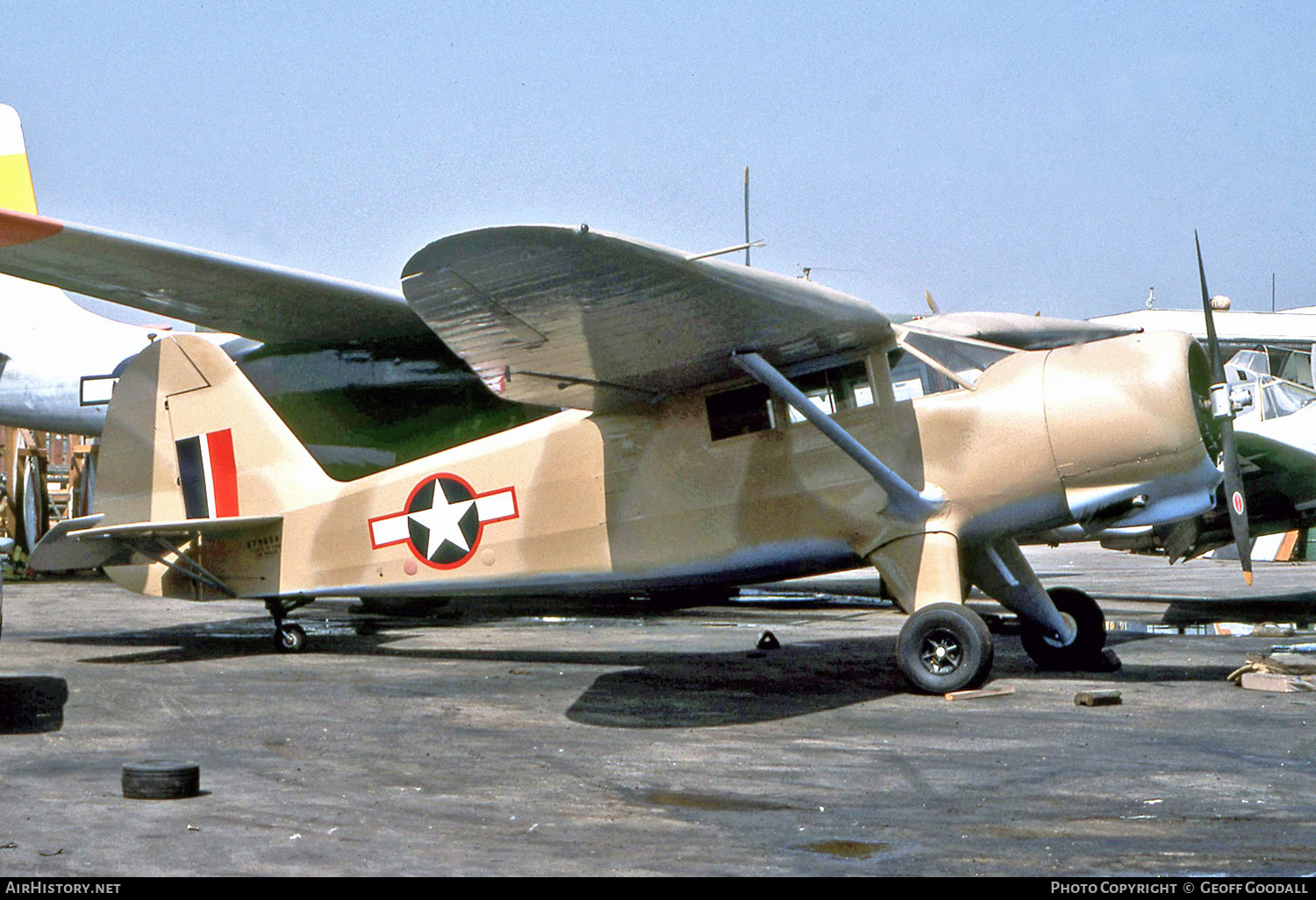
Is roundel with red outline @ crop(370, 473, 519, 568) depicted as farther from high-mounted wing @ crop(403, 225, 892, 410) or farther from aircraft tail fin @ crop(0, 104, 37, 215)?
aircraft tail fin @ crop(0, 104, 37, 215)

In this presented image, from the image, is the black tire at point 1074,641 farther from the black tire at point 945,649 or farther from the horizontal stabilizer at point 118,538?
the horizontal stabilizer at point 118,538

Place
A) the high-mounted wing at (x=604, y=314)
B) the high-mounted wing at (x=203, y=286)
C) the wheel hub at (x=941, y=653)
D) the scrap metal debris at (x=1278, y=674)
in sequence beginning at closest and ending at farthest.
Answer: the high-mounted wing at (x=604, y=314) < the wheel hub at (x=941, y=653) < the scrap metal debris at (x=1278, y=674) < the high-mounted wing at (x=203, y=286)

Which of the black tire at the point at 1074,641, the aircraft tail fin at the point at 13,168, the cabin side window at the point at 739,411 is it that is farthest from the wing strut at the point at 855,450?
the aircraft tail fin at the point at 13,168

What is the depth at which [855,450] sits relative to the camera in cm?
829

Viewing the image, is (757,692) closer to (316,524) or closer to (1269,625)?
(316,524)

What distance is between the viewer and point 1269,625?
13133 mm

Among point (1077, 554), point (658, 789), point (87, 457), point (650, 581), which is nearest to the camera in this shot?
point (658, 789)

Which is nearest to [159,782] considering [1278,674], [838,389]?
[838,389]

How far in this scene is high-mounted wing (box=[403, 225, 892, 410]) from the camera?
263 inches

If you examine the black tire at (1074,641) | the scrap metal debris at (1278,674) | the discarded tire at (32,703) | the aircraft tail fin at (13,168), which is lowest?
the scrap metal debris at (1278,674)

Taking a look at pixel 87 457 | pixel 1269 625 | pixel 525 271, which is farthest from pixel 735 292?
pixel 87 457

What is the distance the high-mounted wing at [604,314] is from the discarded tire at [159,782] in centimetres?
275

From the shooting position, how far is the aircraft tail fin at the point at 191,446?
36.8 ft

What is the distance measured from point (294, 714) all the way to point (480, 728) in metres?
1.28
